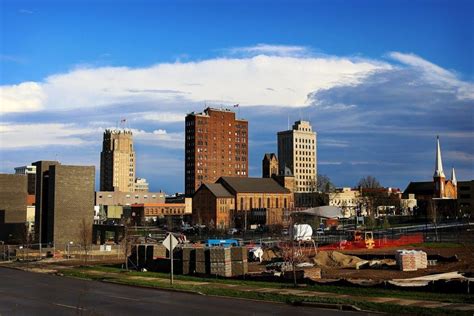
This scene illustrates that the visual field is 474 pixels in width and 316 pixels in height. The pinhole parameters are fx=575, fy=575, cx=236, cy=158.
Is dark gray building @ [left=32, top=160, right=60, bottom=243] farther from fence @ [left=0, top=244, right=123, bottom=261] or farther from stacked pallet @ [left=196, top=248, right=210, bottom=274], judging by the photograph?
stacked pallet @ [left=196, top=248, right=210, bottom=274]

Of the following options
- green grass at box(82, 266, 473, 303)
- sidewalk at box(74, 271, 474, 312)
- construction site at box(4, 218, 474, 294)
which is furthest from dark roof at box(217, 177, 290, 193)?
green grass at box(82, 266, 473, 303)

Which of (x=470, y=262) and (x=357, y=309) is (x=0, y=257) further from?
(x=357, y=309)

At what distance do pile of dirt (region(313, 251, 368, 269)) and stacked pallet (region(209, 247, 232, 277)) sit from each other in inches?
456

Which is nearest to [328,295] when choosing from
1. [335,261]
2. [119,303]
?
[119,303]

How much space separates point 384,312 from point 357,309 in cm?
108

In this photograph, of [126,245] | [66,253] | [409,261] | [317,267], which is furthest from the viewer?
[66,253]

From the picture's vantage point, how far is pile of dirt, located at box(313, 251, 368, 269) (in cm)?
4762

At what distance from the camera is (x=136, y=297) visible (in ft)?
90.5

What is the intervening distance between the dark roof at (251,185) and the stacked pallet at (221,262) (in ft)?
457

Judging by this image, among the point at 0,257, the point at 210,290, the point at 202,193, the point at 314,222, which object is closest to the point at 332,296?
the point at 210,290

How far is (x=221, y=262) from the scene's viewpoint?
38562 mm

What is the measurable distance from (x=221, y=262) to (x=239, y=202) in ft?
457

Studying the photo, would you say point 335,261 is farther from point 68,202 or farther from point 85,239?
point 68,202

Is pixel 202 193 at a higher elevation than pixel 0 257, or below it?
higher
